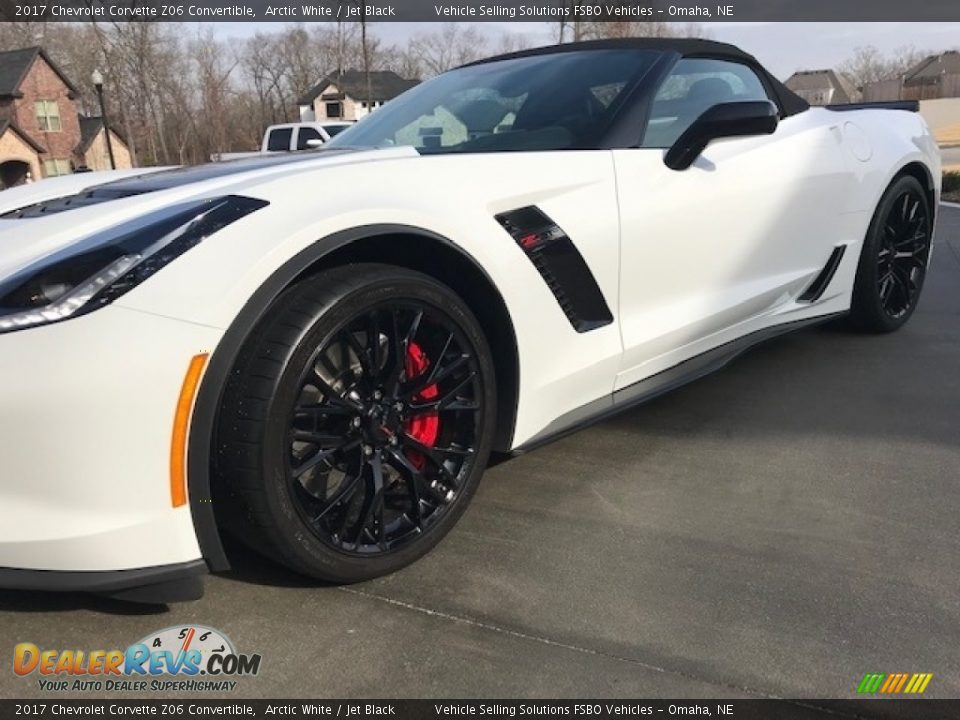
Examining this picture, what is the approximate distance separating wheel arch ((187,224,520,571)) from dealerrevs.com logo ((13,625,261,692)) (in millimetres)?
217

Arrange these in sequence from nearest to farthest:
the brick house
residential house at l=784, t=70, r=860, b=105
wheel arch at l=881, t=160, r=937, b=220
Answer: wheel arch at l=881, t=160, r=937, b=220, the brick house, residential house at l=784, t=70, r=860, b=105

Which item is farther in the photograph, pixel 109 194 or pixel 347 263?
pixel 109 194

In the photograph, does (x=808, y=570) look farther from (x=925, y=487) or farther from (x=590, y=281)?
(x=590, y=281)

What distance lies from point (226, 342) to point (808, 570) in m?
1.52

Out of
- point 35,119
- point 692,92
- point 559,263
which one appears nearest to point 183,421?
point 559,263

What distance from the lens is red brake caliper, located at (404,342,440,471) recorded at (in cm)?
207

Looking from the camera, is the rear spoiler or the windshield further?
the rear spoiler

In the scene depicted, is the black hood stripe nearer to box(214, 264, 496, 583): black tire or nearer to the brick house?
box(214, 264, 496, 583): black tire

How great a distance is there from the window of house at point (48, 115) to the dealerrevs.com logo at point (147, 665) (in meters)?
44.3

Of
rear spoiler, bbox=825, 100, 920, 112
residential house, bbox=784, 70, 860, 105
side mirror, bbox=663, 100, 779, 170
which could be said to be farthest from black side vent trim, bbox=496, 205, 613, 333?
residential house, bbox=784, 70, 860, 105

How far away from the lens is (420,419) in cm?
214

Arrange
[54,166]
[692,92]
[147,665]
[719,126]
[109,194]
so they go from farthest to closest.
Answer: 1. [54,166]
2. [692,92]
3. [719,126]
4. [109,194]
5. [147,665]

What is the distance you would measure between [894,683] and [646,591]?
0.56m

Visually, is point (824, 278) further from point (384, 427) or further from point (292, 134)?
point (292, 134)
